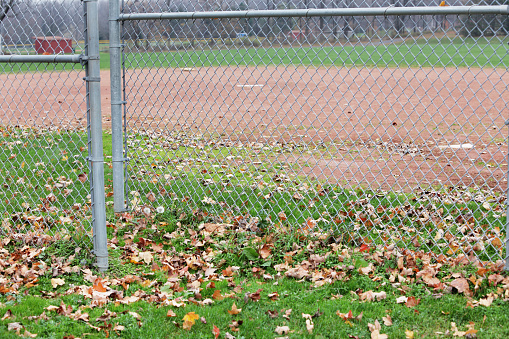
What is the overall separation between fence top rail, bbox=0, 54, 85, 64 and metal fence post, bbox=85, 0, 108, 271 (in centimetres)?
10

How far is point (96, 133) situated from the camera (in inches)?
137

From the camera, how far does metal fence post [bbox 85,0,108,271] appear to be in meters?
3.41

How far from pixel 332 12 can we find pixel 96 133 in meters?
1.72

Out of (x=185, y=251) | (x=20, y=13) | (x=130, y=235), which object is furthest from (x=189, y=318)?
(x=20, y=13)

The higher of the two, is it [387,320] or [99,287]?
[99,287]

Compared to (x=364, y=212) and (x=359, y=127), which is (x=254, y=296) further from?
(x=359, y=127)

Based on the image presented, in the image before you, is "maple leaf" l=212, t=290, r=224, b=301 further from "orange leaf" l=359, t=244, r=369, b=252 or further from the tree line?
the tree line

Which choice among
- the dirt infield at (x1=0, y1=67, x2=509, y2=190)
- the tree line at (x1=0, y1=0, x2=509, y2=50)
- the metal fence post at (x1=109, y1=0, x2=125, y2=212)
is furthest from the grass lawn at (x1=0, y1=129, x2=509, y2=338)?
the tree line at (x1=0, y1=0, x2=509, y2=50)

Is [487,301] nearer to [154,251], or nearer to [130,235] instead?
[154,251]

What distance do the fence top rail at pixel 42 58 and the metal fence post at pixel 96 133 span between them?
3.9 inches

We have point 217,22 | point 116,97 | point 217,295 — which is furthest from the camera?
point 116,97

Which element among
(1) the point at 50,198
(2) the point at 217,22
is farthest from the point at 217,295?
(1) the point at 50,198

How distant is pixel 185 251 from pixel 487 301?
6.97 feet

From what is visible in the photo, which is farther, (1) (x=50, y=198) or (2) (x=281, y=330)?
(1) (x=50, y=198)
